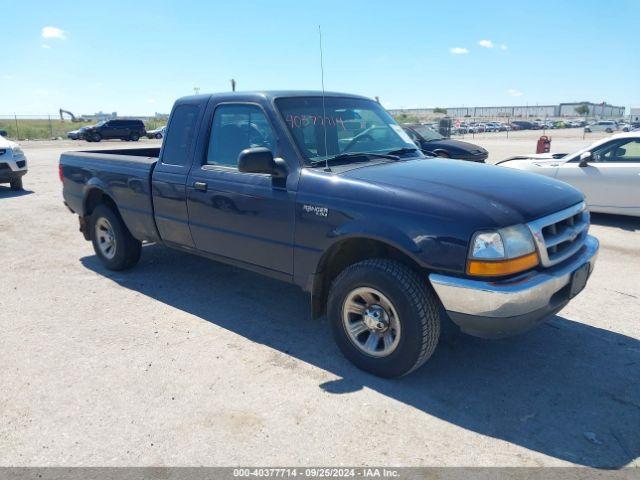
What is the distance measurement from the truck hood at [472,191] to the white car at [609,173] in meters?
4.91

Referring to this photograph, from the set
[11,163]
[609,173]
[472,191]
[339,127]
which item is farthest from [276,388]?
[11,163]

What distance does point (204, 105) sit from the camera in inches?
180

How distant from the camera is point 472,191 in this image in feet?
10.8

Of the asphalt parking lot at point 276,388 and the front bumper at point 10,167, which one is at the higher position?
the front bumper at point 10,167

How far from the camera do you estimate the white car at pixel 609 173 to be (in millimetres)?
7812

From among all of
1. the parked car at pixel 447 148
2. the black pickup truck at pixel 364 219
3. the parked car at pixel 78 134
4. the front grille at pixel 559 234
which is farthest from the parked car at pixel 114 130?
the front grille at pixel 559 234

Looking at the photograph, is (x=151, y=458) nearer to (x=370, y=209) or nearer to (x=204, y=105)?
(x=370, y=209)

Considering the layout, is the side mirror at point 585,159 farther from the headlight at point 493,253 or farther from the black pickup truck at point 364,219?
the headlight at point 493,253

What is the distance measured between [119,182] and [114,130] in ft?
117

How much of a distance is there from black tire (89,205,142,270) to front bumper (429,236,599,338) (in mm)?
3868

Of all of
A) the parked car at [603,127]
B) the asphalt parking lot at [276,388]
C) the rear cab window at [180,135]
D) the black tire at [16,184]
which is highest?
the rear cab window at [180,135]

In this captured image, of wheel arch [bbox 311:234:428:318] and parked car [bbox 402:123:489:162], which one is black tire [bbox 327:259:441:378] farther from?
parked car [bbox 402:123:489:162]

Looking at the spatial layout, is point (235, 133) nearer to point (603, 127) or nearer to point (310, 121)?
point (310, 121)

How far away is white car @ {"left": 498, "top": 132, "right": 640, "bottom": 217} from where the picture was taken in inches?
308
